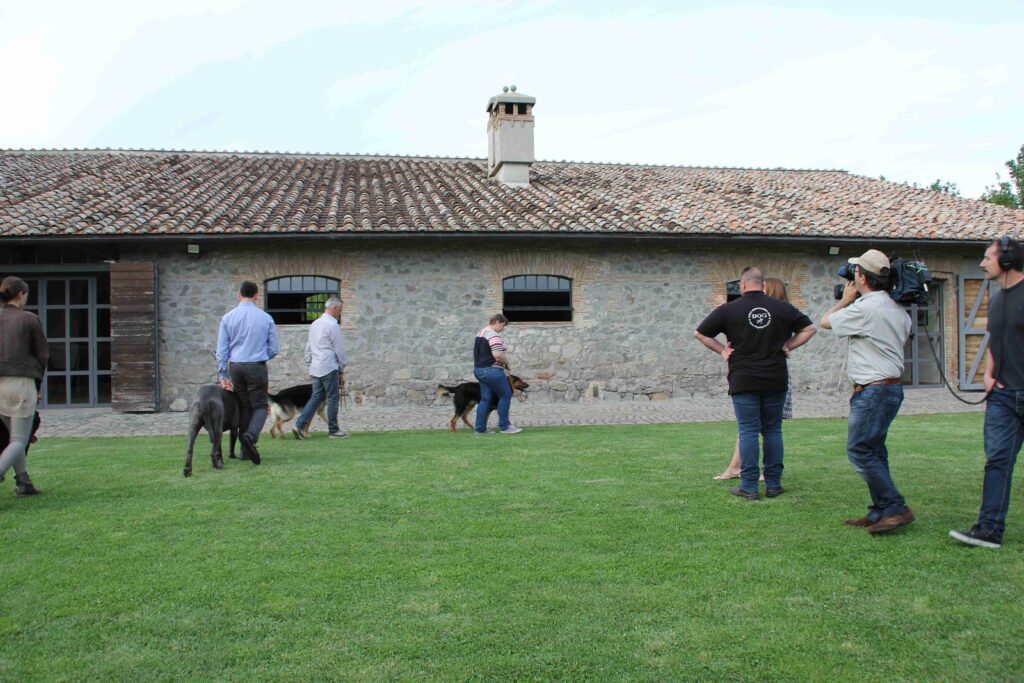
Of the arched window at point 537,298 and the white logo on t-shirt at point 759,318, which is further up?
the arched window at point 537,298

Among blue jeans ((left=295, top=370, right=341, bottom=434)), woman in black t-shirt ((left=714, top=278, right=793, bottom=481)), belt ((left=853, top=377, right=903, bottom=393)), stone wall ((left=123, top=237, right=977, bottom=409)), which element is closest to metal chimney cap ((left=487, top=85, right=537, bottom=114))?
A: stone wall ((left=123, top=237, right=977, bottom=409))

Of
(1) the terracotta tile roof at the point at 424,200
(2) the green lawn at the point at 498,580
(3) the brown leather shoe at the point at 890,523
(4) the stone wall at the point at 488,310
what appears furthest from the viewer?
(4) the stone wall at the point at 488,310

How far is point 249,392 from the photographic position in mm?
7555

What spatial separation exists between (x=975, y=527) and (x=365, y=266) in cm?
1134

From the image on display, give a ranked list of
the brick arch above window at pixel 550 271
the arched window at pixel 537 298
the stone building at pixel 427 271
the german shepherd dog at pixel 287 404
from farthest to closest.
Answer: the arched window at pixel 537 298, the brick arch above window at pixel 550 271, the stone building at pixel 427 271, the german shepherd dog at pixel 287 404

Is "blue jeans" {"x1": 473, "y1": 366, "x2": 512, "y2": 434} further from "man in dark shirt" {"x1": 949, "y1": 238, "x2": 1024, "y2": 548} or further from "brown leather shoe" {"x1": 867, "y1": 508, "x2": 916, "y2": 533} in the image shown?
"man in dark shirt" {"x1": 949, "y1": 238, "x2": 1024, "y2": 548}

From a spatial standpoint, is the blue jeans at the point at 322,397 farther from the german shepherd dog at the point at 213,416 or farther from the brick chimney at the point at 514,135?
the brick chimney at the point at 514,135

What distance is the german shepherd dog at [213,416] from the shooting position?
22.7 ft

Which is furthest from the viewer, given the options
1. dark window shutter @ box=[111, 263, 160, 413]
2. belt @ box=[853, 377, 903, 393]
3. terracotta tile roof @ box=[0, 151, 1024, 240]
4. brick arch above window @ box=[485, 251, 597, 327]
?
brick arch above window @ box=[485, 251, 597, 327]

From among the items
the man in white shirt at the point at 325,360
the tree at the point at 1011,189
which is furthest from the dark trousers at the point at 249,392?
the tree at the point at 1011,189

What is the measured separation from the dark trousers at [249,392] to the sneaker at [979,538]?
18.7 ft

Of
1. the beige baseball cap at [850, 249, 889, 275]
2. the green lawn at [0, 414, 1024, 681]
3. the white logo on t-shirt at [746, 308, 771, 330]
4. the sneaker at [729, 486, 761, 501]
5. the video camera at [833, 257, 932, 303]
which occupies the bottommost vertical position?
the green lawn at [0, 414, 1024, 681]

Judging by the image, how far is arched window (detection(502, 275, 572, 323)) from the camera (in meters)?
14.8

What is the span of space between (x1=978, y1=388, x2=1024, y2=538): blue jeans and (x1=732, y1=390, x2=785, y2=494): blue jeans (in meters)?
1.47
